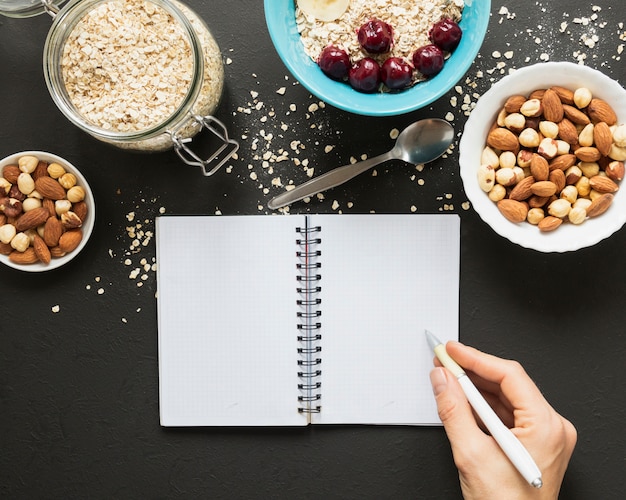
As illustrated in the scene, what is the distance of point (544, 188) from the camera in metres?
0.85

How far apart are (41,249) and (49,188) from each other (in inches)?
3.6

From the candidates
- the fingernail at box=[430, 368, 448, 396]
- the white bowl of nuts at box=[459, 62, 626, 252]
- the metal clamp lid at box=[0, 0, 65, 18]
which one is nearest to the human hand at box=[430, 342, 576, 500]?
the fingernail at box=[430, 368, 448, 396]

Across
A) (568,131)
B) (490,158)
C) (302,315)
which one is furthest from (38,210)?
(568,131)

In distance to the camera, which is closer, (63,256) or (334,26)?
(334,26)

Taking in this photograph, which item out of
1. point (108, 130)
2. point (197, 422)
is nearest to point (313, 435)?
point (197, 422)

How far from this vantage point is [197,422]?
3.18 feet

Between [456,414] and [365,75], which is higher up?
[365,75]

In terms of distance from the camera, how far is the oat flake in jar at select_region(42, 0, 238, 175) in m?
0.80

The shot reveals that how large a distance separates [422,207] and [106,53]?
49 cm

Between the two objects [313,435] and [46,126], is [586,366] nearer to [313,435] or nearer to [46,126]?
[313,435]

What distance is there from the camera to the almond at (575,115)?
848mm

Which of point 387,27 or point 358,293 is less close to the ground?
point 387,27

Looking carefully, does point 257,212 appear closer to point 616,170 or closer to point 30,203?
point 30,203

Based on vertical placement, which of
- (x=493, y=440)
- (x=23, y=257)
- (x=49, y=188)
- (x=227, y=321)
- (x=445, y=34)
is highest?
(x=445, y=34)
